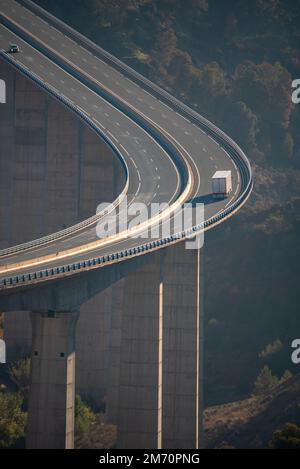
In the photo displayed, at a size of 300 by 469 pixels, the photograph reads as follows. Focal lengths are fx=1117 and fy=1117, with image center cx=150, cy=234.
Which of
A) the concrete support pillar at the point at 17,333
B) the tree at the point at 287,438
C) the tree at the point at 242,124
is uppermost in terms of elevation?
the tree at the point at 242,124

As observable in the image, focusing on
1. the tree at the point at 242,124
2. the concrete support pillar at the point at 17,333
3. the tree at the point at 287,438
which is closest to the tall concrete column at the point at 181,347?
the tree at the point at 287,438

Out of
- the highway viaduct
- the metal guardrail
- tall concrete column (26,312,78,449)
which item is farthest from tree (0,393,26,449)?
the metal guardrail

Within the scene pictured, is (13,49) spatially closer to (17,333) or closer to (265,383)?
(17,333)

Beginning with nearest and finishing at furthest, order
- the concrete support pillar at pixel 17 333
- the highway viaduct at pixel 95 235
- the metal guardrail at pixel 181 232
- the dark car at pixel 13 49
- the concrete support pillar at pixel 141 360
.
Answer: the metal guardrail at pixel 181 232
the highway viaduct at pixel 95 235
the concrete support pillar at pixel 141 360
the concrete support pillar at pixel 17 333
the dark car at pixel 13 49

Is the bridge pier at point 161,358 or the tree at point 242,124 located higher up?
the tree at point 242,124

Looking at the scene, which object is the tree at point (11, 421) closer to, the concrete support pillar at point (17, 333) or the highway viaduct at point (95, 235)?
the highway viaduct at point (95, 235)

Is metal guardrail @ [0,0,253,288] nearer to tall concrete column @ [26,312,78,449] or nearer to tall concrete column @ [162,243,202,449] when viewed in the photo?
tall concrete column @ [26,312,78,449]
